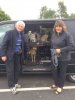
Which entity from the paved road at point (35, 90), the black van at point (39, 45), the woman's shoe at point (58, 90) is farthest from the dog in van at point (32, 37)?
the woman's shoe at point (58, 90)

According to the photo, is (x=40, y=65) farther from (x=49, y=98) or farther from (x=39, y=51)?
(x=49, y=98)

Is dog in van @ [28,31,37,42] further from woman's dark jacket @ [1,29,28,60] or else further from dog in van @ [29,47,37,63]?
woman's dark jacket @ [1,29,28,60]

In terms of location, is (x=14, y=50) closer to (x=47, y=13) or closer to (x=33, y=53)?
(x=33, y=53)

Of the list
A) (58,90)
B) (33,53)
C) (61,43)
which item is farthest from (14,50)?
(58,90)

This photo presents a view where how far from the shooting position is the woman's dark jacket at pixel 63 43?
623cm

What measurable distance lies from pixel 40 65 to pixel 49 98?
136 centimetres

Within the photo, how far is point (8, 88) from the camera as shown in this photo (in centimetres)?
680

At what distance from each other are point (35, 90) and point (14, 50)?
1.09 metres

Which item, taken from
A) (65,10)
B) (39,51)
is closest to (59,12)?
(65,10)

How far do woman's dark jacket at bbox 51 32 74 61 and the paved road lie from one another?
83cm

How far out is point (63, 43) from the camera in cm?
627

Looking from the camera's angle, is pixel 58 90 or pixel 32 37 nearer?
pixel 58 90

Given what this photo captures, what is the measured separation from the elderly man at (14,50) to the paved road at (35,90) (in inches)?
8.5

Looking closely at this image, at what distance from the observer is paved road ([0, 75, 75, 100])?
20.3 feet
